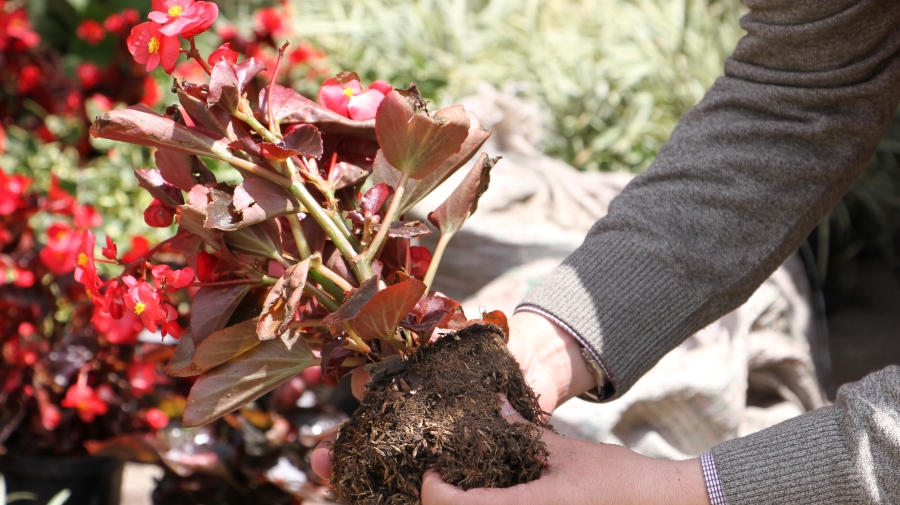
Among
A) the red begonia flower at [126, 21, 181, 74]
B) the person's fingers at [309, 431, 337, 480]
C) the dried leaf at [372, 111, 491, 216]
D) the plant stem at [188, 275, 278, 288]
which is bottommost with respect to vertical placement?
the person's fingers at [309, 431, 337, 480]

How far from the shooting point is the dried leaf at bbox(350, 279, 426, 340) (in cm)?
91

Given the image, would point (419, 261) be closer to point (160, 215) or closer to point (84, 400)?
point (160, 215)

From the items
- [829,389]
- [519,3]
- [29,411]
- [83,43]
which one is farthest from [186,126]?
[519,3]

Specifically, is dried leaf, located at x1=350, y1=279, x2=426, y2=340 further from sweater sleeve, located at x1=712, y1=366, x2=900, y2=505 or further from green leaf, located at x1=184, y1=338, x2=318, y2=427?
sweater sleeve, located at x1=712, y1=366, x2=900, y2=505

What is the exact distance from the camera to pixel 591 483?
37.4 inches

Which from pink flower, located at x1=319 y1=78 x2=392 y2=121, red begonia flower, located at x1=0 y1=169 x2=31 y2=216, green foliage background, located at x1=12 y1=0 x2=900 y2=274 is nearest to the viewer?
pink flower, located at x1=319 y1=78 x2=392 y2=121

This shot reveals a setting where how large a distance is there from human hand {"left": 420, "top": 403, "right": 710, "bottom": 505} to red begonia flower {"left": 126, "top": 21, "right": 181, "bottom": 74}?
0.58 meters

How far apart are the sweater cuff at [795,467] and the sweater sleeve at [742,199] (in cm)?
31

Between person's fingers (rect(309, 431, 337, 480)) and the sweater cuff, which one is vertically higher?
the sweater cuff

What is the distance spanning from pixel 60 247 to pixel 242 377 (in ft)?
3.75

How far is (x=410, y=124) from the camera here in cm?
94

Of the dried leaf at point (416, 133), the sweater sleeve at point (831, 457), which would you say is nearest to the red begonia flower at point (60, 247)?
the dried leaf at point (416, 133)

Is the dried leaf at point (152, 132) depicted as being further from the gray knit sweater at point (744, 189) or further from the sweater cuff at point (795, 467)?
the sweater cuff at point (795, 467)

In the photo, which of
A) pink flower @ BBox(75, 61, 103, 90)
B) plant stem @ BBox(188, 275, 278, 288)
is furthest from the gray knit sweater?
pink flower @ BBox(75, 61, 103, 90)
